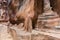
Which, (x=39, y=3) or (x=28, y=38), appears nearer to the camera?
(x=28, y=38)

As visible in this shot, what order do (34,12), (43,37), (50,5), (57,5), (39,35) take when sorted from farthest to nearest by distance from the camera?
(50,5)
(57,5)
(34,12)
(39,35)
(43,37)

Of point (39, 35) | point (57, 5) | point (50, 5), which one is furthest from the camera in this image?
point (50, 5)

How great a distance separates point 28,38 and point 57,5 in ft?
2.18

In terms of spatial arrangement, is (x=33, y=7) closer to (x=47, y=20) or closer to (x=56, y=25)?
(x=47, y=20)

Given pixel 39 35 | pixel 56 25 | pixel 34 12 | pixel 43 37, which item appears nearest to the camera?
pixel 43 37

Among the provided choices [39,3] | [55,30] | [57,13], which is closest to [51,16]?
[57,13]

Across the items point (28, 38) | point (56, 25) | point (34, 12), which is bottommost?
point (28, 38)

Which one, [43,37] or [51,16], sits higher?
[51,16]

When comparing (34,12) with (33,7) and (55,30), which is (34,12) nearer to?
(33,7)

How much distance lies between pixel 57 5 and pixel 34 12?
1.24 feet

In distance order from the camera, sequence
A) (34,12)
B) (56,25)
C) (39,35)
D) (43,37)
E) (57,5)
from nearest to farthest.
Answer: (43,37)
(39,35)
(56,25)
(34,12)
(57,5)

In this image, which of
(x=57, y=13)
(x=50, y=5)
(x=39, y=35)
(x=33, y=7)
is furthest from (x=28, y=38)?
(x=50, y=5)

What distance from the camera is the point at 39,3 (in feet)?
6.76

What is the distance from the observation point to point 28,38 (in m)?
1.89
